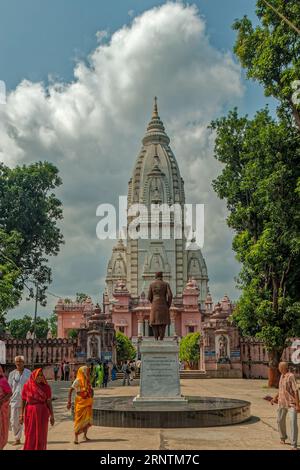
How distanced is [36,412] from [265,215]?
585 inches

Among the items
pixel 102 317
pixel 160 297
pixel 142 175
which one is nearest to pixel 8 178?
pixel 102 317

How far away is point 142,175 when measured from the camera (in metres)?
67.8

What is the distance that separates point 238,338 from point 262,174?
1530 centimetres

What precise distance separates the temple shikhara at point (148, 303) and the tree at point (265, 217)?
33.1ft

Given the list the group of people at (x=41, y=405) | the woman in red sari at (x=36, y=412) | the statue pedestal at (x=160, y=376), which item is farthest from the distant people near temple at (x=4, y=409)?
the statue pedestal at (x=160, y=376)

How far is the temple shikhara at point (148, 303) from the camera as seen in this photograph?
3128 centimetres

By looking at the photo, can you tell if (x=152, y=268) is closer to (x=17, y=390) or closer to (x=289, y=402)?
(x=17, y=390)

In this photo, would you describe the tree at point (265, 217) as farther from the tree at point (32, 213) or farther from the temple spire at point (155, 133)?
the temple spire at point (155, 133)

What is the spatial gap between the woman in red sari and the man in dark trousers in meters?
5.29

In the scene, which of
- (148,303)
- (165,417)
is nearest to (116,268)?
(148,303)

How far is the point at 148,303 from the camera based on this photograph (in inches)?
2185

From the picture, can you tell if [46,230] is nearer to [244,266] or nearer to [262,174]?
[244,266]

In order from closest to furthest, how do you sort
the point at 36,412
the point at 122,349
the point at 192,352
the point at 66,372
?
the point at 36,412, the point at 66,372, the point at 192,352, the point at 122,349

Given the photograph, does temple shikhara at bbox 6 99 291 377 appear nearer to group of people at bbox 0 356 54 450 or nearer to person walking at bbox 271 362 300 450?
person walking at bbox 271 362 300 450
